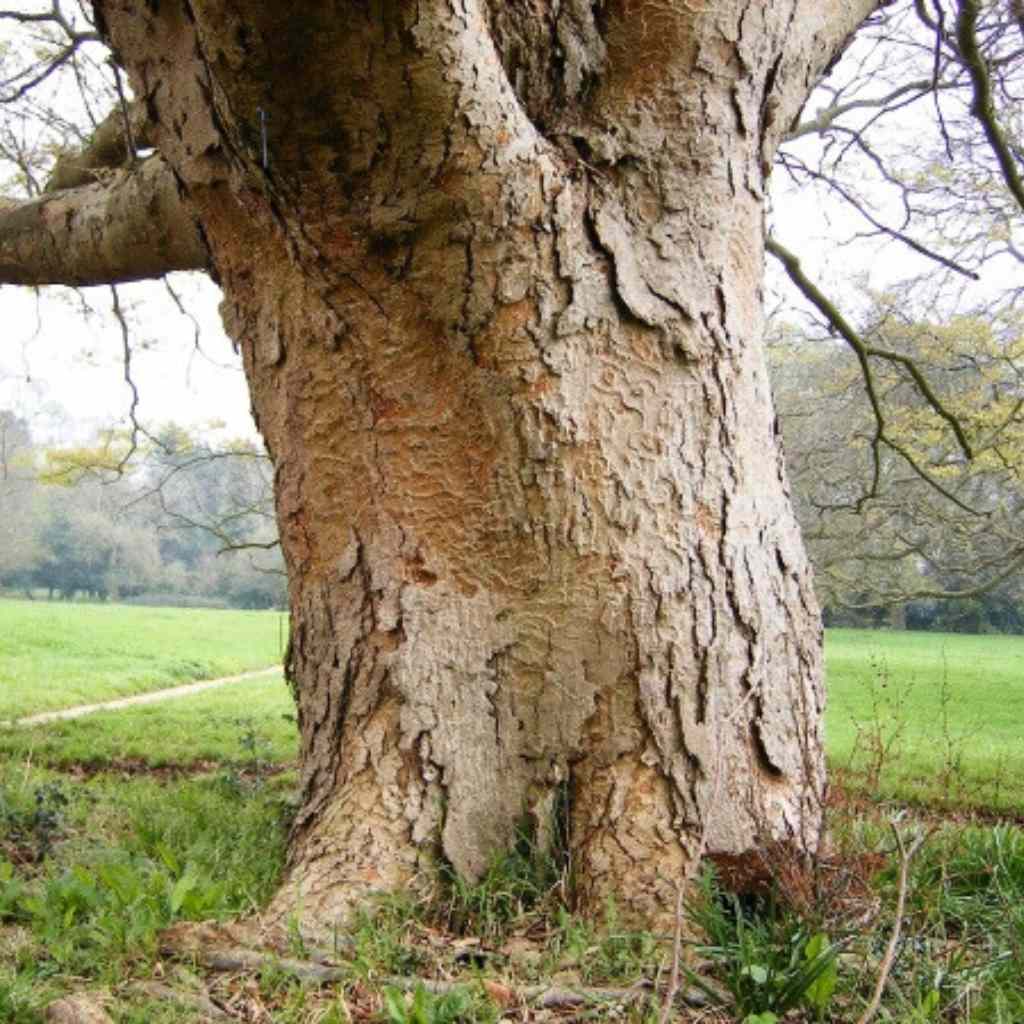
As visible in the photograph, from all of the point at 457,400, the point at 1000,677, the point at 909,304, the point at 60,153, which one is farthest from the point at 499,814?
the point at 1000,677

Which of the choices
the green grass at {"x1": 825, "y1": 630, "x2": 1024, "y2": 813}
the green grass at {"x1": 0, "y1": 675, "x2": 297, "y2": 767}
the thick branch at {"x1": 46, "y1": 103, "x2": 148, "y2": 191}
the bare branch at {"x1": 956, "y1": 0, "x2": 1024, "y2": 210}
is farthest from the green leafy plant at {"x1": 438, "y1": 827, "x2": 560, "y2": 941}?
the thick branch at {"x1": 46, "y1": 103, "x2": 148, "y2": 191}

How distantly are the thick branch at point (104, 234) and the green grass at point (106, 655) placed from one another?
4580mm

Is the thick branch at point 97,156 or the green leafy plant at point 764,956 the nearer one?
the green leafy plant at point 764,956

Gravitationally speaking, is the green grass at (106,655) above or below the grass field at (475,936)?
below

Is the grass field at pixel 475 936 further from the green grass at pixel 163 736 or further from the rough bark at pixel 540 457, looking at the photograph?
the green grass at pixel 163 736

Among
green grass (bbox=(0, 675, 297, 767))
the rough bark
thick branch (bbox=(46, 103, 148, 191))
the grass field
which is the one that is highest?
thick branch (bbox=(46, 103, 148, 191))

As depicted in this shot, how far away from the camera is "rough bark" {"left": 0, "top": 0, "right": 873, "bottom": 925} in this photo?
8.17ft

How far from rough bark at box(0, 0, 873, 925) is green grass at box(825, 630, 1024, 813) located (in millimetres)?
813

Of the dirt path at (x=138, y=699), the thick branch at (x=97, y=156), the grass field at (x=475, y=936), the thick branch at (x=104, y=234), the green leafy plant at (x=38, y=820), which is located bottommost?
the dirt path at (x=138, y=699)

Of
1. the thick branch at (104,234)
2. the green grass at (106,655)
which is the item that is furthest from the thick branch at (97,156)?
the green grass at (106,655)

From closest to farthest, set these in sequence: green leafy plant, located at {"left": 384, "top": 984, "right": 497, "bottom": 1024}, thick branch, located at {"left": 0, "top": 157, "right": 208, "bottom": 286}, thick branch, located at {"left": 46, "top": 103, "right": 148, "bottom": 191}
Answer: green leafy plant, located at {"left": 384, "top": 984, "right": 497, "bottom": 1024} < thick branch, located at {"left": 0, "top": 157, "right": 208, "bottom": 286} < thick branch, located at {"left": 46, "top": 103, "right": 148, "bottom": 191}

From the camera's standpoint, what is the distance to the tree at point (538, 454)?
8.17ft

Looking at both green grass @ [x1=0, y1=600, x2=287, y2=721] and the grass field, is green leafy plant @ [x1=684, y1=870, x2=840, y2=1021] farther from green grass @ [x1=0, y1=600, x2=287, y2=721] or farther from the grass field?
green grass @ [x1=0, y1=600, x2=287, y2=721]

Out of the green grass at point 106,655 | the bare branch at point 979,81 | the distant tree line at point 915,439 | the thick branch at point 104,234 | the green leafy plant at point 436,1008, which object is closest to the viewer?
the green leafy plant at point 436,1008
